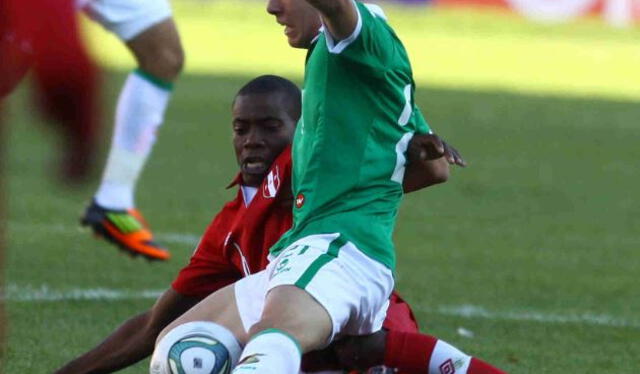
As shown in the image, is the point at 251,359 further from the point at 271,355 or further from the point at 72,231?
the point at 72,231

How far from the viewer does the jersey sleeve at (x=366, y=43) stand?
3.79 metres

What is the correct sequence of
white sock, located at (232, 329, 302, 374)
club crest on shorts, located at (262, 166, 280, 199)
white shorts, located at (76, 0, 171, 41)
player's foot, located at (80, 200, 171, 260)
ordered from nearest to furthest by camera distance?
white sock, located at (232, 329, 302, 374) < club crest on shorts, located at (262, 166, 280, 199) < player's foot, located at (80, 200, 171, 260) < white shorts, located at (76, 0, 171, 41)

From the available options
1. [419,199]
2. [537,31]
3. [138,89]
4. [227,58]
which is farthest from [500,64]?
[138,89]

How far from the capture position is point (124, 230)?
22.7 ft

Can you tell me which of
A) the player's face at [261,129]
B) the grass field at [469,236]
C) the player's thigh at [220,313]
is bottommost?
the grass field at [469,236]

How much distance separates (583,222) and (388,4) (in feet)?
63.6

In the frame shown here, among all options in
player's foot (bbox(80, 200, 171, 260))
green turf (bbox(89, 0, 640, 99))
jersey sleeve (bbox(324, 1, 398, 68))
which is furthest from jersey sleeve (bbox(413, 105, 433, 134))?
green turf (bbox(89, 0, 640, 99))

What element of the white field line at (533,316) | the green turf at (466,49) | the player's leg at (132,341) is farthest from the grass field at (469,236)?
the green turf at (466,49)

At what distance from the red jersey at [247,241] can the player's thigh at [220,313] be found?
22 cm

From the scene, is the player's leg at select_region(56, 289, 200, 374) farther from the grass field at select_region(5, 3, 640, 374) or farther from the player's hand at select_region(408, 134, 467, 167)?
the player's hand at select_region(408, 134, 467, 167)

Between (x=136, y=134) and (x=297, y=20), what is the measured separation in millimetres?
3244

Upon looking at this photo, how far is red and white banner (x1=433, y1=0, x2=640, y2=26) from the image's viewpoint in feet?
88.2

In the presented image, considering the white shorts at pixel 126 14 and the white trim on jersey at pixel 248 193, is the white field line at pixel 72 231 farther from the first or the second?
the white trim on jersey at pixel 248 193

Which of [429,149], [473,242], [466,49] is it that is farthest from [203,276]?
[466,49]
